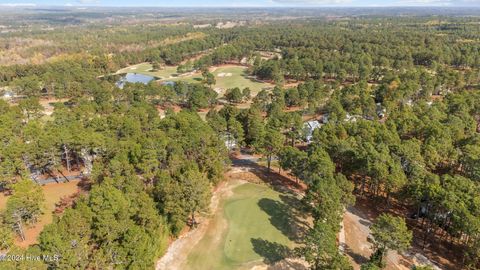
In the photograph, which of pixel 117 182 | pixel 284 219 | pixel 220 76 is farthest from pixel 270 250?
pixel 220 76

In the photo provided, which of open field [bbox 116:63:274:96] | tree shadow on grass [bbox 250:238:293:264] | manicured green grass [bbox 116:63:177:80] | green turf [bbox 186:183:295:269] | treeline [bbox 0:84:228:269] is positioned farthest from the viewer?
manicured green grass [bbox 116:63:177:80]

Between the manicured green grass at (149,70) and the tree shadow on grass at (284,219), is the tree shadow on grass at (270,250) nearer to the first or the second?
the tree shadow on grass at (284,219)

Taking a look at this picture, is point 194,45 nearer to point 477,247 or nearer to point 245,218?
point 245,218

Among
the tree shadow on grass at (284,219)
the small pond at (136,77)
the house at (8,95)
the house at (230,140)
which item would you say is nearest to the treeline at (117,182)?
the house at (230,140)

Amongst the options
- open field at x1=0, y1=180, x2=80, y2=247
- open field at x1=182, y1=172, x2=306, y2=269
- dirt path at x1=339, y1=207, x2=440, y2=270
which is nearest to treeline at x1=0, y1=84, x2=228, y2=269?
open field at x1=0, y1=180, x2=80, y2=247

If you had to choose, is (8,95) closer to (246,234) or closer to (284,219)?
(246,234)

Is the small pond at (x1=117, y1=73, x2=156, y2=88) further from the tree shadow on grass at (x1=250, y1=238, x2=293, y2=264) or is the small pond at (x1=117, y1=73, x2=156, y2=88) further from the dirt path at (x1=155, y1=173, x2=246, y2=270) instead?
the tree shadow on grass at (x1=250, y1=238, x2=293, y2=264)

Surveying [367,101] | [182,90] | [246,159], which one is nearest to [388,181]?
[246,159]
